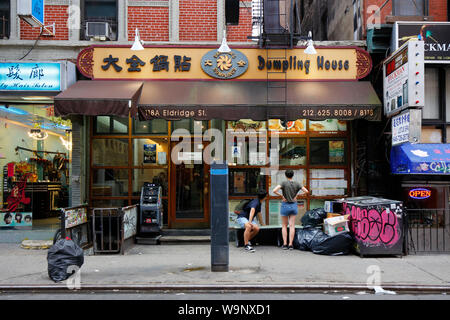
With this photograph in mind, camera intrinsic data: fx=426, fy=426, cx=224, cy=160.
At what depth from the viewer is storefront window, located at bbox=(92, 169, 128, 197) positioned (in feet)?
37.7

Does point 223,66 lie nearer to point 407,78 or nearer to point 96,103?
point 96,103

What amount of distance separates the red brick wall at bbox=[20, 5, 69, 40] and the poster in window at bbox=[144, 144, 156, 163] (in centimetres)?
360

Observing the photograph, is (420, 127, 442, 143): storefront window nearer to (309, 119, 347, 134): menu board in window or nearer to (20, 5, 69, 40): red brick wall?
(309, 119, 347, 134): menu board in window

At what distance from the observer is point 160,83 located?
10836 mm

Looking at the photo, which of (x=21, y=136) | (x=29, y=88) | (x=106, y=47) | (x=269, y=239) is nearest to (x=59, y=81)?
(x=29, y=88)

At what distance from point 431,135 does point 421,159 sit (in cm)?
151

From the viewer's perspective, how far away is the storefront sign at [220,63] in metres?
10.9

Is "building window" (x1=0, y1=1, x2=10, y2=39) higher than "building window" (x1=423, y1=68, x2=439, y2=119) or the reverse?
higher

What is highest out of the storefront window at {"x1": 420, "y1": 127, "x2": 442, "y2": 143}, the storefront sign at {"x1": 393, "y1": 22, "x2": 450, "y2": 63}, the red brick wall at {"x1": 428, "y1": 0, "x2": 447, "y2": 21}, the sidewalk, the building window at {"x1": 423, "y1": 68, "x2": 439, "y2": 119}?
the red brick wall at {"x1": 428, "y1": 0, "x2": 447, "y2": 21}

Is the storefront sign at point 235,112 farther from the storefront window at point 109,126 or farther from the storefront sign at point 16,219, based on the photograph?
the storefront sign at point 16,219

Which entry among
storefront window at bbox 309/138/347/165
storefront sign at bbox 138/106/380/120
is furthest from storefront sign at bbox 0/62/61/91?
storefront window at bbox 309/138/347/165

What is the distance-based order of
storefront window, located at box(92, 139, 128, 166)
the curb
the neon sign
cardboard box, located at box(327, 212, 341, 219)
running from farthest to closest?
storefront window, located at box(92, 139, 128, 166) < the neon sign < cardboard box, located at box(327, 212, 341, 219) < the curb

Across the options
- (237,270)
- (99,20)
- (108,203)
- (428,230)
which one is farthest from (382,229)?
(99,20)

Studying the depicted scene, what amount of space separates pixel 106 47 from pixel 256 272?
6863mm
